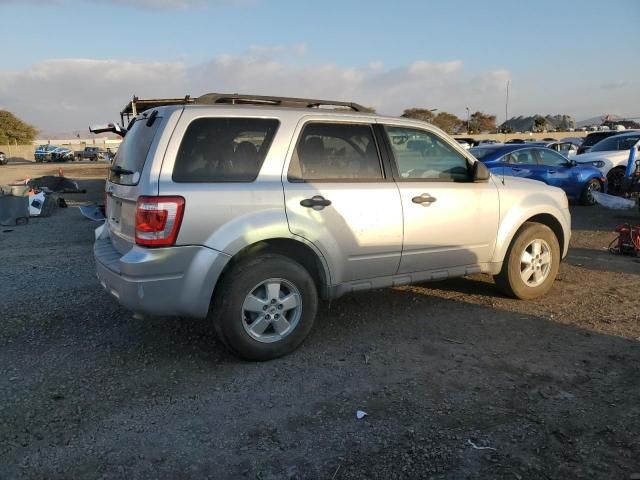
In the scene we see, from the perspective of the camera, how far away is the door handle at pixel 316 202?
3.96m

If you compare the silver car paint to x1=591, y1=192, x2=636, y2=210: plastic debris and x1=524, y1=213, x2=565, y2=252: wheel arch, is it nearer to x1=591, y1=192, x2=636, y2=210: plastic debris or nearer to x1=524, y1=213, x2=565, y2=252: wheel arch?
Result: x1=524, y1=213, x2=565, y2=252: wheel arch

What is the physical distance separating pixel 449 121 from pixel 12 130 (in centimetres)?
6541

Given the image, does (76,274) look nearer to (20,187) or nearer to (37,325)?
(37,325)

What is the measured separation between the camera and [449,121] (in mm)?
80375

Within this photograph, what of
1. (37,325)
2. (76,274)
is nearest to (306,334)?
(37,325)

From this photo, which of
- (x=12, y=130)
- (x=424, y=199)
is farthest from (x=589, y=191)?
(x=12, y=130)

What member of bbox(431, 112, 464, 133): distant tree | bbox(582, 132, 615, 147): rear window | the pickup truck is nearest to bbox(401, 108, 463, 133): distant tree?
bbox(431, 112, 464, 133): distant tree

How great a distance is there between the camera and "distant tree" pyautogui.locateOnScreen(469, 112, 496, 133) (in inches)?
3243

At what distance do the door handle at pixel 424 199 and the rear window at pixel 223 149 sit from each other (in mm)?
1376

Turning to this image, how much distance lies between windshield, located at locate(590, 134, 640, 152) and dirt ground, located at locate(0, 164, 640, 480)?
35.5ft

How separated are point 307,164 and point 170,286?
141 centimetres

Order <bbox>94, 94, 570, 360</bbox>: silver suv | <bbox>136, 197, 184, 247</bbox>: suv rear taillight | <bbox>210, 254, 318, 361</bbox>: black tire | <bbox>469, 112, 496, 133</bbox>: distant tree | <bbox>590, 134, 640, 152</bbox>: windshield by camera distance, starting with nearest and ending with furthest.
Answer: <bbox>136, 197, 184, 247</bbox>: suv rear taillight < <bbox>94, 94, 570, 360</bbox>: silver suv < <bbox>210, 254, 318, 361</bbox>: black tire < <bbox>590, 134, 640, 152</bbox>: windshield < <bbox>469, 112, 496, 133</bbox>: distant tree

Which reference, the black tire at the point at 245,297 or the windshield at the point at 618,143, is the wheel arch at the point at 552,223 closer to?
the black tire at the point at 245,297

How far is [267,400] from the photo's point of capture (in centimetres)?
341
